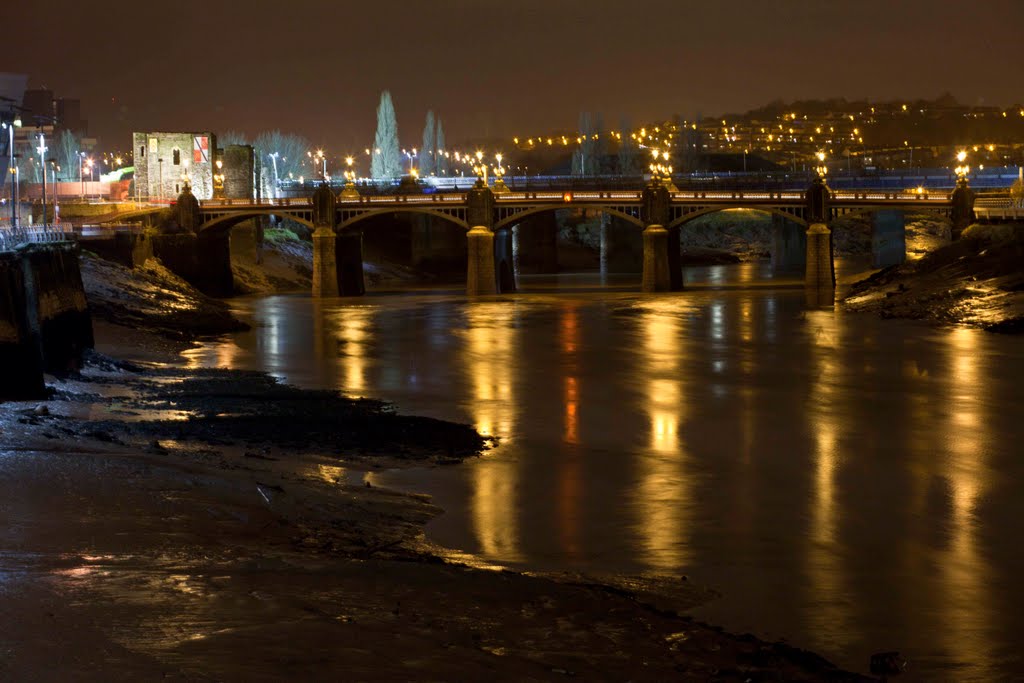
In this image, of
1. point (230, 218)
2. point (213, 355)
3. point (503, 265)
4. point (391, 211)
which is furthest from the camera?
point (503, 265)

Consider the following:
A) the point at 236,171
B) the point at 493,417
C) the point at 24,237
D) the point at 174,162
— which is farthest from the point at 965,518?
the point at 236,171

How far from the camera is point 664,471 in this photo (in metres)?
24.0

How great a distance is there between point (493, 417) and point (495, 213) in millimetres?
53915

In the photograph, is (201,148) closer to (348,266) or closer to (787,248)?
(348,266)

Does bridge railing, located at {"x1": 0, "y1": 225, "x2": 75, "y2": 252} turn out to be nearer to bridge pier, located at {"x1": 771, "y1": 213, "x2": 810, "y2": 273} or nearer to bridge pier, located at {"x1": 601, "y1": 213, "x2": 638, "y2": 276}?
bridge pier, located at {"x1": 771, "y1": 213, "x2": 810, "y2": 273}

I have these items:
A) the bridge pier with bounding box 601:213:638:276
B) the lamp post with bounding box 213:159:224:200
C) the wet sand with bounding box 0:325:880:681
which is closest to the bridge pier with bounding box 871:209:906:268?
the bridge pier with bounding box 601:213:638:276

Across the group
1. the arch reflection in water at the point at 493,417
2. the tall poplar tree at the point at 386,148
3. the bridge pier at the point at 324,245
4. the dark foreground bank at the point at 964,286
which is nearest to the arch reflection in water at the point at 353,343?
the arch reflection in water at the point at 493,417

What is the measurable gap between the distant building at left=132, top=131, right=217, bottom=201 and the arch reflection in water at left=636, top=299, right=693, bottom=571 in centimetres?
5745

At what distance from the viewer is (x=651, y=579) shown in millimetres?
16531

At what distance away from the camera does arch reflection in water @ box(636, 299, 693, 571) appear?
59.9ft

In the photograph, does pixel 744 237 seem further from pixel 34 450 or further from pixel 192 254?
pixel 34 450

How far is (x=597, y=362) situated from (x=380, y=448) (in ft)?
64.2

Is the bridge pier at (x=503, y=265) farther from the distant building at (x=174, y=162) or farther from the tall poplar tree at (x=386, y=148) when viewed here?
the tall poplar tree at (x=386, y=148)

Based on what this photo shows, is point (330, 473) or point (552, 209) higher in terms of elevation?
point (552, 209)
